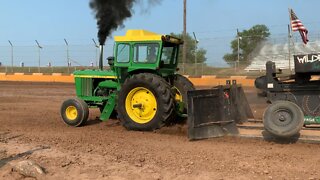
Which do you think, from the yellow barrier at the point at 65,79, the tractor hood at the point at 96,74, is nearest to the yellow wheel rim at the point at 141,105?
the tractor hood at the point at 96,74

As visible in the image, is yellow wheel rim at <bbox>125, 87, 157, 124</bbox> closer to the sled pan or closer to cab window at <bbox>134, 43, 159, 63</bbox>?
cab window at <bbox>134, 43, 159, 63</bbox>

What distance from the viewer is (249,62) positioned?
2803 cm

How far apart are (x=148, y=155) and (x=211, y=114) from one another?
6.54 ft

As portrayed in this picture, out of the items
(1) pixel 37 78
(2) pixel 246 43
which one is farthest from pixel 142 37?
(1) pixel 37 78

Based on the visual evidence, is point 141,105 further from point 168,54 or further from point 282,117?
point 282,117

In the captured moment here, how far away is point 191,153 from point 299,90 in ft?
8.71

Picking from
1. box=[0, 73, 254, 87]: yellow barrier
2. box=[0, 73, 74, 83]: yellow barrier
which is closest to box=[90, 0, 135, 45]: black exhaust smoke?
box=[0, 73, 254, 87]: yellow barrier

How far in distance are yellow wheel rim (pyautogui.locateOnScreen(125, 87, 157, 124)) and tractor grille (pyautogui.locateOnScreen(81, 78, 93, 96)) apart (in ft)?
5.72

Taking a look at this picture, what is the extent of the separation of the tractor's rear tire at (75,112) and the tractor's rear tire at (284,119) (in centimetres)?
436

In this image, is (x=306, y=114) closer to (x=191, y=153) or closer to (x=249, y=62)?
(x=191, y=153)

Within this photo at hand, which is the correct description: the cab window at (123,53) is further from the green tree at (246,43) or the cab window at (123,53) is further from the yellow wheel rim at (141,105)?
the green tree at (246,43)

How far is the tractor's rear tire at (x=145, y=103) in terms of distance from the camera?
30.2ft

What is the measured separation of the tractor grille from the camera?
36.3 ft

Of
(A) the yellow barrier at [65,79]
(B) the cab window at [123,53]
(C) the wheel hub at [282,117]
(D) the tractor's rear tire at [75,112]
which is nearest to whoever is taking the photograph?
(C) the wheel hub at [282,117]
